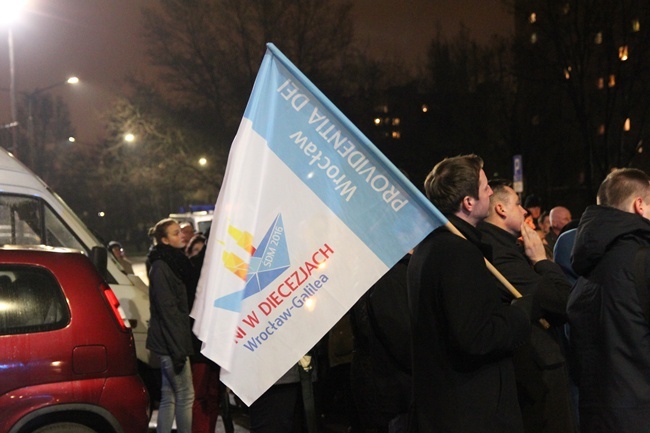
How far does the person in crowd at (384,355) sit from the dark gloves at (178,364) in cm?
212

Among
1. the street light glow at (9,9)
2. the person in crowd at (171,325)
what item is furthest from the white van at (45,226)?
the street light glow at (9,9)

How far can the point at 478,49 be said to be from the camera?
31.5 m

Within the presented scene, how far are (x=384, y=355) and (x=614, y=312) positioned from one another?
4.99ft

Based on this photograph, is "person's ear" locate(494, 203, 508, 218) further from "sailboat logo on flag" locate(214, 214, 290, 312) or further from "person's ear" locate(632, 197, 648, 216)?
"sailboat logo on flag" locate(214, 214, 290, 312)

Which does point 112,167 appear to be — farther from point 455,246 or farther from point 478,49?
point 455,246

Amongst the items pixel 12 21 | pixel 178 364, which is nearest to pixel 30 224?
pixel 178 364

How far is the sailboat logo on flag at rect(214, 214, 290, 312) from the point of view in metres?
3.20

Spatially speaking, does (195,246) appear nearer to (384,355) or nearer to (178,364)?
(178,364)

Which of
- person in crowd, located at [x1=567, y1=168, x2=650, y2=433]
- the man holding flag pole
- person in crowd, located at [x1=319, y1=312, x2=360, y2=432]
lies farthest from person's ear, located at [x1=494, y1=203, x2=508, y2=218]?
person in crowd, located at [x1=319, y1=312, x2=360, y2=432]

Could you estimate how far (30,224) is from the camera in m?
7.73

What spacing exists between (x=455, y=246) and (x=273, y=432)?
2.46 meters

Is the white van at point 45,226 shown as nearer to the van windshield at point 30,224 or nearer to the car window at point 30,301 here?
the van windshield at point 30,224

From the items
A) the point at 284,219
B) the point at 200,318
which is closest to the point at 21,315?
the point at 200,318

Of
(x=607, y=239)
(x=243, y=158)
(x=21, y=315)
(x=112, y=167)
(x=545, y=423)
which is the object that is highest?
(x=112, y=167)
